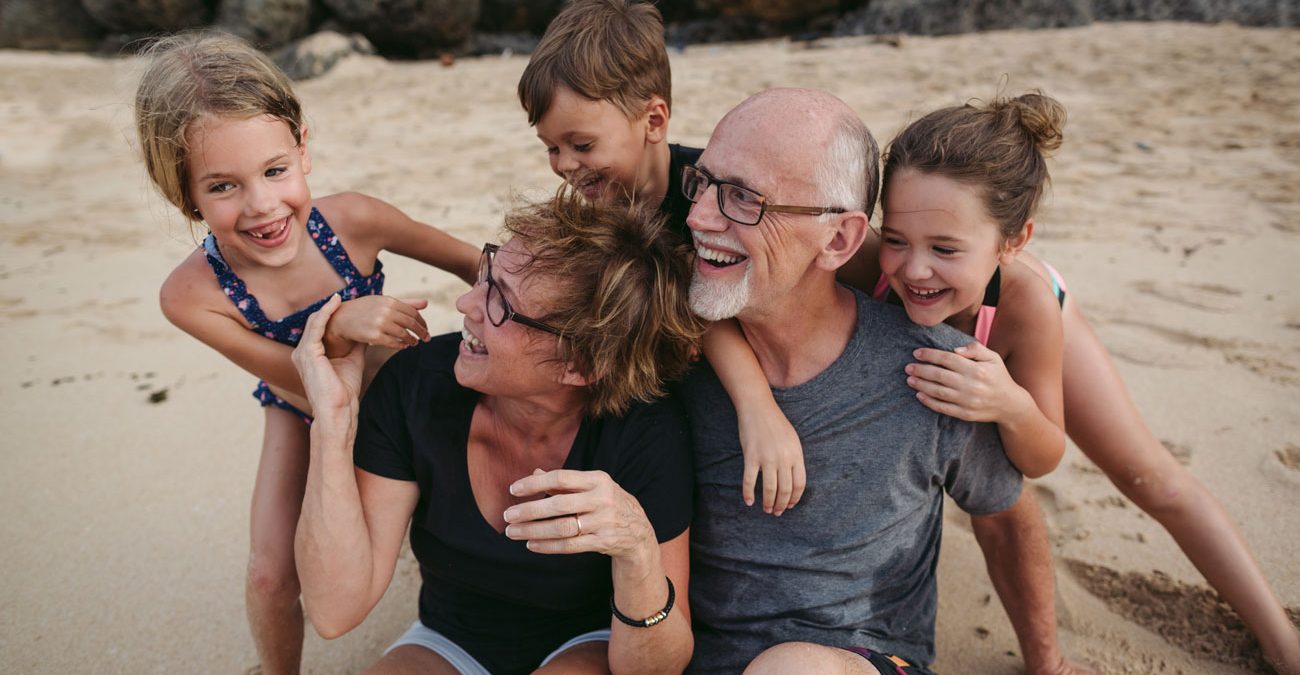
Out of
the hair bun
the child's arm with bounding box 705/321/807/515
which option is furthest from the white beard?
the hair bun

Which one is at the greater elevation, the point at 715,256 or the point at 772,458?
the point at 715,256

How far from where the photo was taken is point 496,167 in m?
7.46

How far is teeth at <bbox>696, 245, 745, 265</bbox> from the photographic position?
7.48ft

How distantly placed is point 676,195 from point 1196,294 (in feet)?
10.6

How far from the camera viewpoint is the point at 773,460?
6.95 ft

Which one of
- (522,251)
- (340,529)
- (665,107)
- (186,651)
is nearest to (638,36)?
(665,107)

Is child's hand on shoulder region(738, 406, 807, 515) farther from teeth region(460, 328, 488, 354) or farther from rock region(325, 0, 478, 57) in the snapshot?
rock region(325, 0, 478, 57)

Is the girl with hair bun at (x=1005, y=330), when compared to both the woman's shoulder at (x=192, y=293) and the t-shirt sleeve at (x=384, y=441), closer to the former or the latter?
the t-shirt sleeve at (x=384, y=441)

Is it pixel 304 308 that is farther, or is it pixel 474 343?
pixel 304 308

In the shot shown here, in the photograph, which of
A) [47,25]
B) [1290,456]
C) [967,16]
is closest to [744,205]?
[1290,456]

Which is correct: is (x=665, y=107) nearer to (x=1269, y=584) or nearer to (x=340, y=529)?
(x=340, y=529)

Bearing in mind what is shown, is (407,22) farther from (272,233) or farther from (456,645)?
(456,645)

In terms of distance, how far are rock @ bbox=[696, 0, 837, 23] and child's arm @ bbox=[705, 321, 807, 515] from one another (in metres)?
14.3

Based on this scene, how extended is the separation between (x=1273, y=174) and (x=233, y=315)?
6.82m
